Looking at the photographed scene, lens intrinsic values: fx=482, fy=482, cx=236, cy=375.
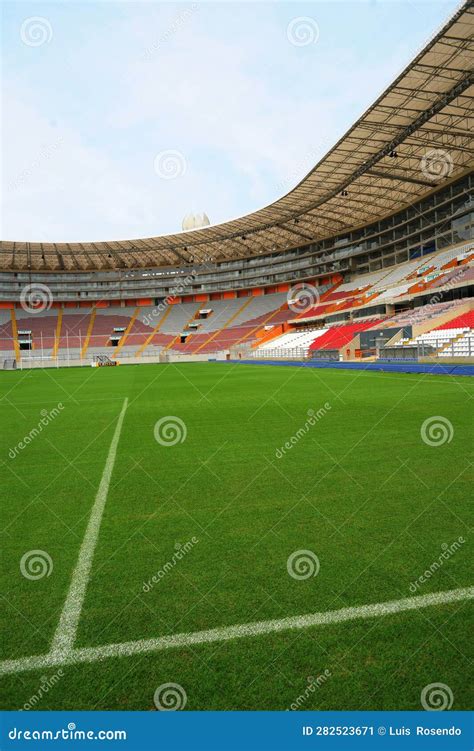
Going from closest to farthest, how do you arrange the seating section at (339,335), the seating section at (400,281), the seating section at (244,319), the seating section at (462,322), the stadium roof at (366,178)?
1. the stadium roof at (366,178)
2. the seating section at (462,322)
3. the seating section at (400,281)
4. the seating section at (339,335)
5. the seating section at (244,319)

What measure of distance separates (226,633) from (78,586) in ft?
3.61

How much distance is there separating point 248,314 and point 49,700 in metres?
74.0

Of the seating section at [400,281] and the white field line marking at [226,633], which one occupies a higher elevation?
the seating section at [400,281]

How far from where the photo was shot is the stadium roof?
28.3m

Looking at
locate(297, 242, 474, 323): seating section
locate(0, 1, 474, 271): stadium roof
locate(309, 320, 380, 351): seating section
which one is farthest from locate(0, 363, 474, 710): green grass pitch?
locate(309, 320, 380, 351): seating section

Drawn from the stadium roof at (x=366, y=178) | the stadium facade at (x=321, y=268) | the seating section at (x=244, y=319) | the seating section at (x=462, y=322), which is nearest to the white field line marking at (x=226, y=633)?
the stadium facade at (x=321, y=268)

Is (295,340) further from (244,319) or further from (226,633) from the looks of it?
(226,633)

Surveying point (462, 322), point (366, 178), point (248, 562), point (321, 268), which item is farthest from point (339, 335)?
point (248, 562)

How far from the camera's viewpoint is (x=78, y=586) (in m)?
3.06

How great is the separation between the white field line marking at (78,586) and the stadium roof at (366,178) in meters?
28.5

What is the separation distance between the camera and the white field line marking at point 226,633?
2.35 metres

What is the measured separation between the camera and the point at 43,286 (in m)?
78.6

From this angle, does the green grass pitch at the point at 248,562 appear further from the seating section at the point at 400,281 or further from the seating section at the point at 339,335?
the seating section at the point at 339,335
